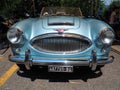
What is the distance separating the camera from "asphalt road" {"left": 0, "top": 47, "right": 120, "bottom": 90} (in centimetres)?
531

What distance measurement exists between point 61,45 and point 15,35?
3.13 feet

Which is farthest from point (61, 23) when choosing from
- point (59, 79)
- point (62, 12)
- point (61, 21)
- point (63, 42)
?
point (62, 12)

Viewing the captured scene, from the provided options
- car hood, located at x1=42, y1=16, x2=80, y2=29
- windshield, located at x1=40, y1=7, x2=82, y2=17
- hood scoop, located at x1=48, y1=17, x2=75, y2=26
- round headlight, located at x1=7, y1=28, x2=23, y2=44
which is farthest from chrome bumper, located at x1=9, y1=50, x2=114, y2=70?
windshield, located at x1=40, y1=7, x2=82, y2=17

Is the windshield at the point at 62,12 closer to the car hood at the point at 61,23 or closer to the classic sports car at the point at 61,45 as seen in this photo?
the car hood at the point at 61,23

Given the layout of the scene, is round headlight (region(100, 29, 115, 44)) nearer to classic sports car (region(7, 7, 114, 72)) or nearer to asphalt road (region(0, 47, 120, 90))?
classic sports car (region(7, 7, 114, 72))

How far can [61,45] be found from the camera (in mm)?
5414

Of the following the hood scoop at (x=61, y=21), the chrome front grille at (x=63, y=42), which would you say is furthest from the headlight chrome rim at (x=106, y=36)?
the hood scoop at (x=61, y=21)

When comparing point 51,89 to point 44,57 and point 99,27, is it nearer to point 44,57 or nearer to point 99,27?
point 44,57

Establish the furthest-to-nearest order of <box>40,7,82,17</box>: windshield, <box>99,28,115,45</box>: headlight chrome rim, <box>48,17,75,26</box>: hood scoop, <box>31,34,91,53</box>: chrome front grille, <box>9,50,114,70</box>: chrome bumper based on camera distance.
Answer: <box>40,7,82,17</box>: windshield, <box>48,17,75,26</box>: hood scoop, <box>99,28,115,45</box>: headlight chrome rim, <box>31,34,91,53</box>: chrome front grille, <box>9,50,114,70</box>: chrome bumper

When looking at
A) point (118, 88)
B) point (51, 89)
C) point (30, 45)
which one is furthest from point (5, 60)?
point (118, 88)

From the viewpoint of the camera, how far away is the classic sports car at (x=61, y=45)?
17.5ft

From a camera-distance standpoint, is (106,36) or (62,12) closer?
(106,36)

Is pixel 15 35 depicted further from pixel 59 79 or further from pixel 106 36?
pixel 106 36

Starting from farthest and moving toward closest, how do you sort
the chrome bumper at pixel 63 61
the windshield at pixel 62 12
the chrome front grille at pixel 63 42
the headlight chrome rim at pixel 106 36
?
the windshield at pixel 62 12 < the headlight chrome rim at pixel 106 36 < the chrome front grille at pixel 63 42 < the chrome bumper at pixel 63 61
